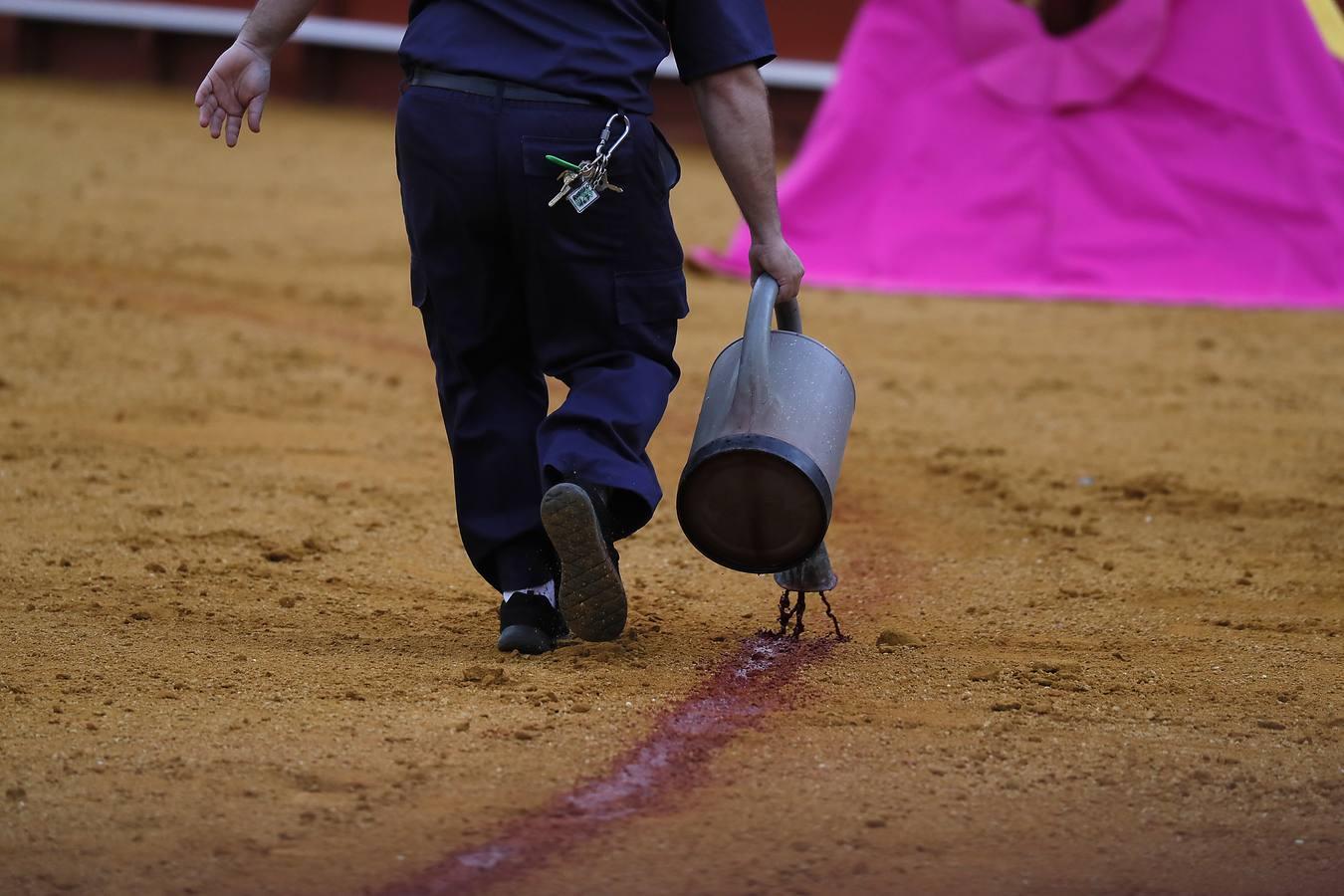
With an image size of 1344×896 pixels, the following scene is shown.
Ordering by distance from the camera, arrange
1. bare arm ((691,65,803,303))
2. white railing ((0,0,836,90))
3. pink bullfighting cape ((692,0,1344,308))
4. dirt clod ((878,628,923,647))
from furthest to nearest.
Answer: white railing ((0,0,836,90)) → pink bullfighting cape ((692,0,1344,308)) → dirt clod ((878,628,923,647)) → bare arm ((691,65,803,303))

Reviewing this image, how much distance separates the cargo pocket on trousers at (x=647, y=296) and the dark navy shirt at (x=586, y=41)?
28 centimetres

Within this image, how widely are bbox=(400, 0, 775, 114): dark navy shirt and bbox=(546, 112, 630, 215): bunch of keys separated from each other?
85mm

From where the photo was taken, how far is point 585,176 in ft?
9.04

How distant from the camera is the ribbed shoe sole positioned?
8.87ft

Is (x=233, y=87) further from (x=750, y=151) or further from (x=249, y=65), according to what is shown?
(x=750, y=151)

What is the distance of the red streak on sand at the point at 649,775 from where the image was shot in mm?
2234

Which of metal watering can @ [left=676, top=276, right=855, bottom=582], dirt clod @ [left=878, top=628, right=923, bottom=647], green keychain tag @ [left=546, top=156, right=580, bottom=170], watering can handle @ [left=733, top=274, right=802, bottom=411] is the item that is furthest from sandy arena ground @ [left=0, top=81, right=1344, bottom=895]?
green keychain tag @ [left=546, top=156, right=580, bottom=170]

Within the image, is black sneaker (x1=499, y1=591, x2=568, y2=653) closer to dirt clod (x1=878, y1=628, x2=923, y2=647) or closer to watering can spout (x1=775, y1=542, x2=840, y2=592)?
watering can spout (x1=775, y1=542, x2=840, y2=592)

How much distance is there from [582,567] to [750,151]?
74cm

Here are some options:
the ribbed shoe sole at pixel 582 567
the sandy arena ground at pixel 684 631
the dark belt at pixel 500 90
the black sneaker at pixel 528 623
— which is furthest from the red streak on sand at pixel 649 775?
the dark belt at pixel 500 90

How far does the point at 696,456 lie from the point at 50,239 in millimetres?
5707

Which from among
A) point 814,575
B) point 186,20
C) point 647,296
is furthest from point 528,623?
point 186,20

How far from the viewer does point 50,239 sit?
7723 millimetres

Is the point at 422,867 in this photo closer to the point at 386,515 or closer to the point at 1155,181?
the point at 386,515
